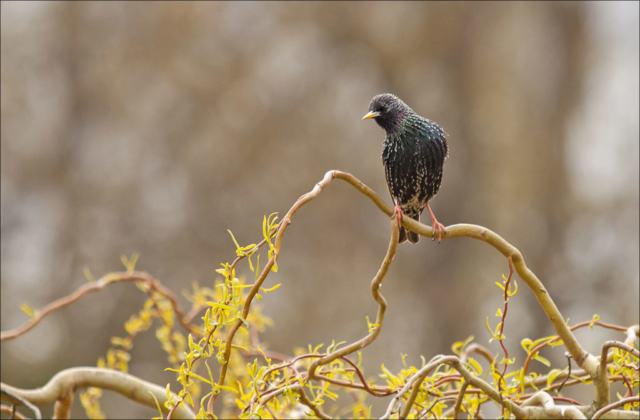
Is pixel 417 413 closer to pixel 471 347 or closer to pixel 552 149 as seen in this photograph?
pixel 471 347

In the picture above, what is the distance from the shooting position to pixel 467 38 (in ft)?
22.5

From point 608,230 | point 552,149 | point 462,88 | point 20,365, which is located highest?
point 462,88

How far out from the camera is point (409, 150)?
2182mm

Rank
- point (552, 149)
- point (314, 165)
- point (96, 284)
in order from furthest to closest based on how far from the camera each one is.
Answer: point (552, 149) < point (314, 165) < point (96, 284)

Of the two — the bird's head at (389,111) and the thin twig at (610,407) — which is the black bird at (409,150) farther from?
the thin twig at (610,407)

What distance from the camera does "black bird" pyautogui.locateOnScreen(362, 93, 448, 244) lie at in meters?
2.18

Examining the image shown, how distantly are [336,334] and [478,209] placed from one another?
2.09 m

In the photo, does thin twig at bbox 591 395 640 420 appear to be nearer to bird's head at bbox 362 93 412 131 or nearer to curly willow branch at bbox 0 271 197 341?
curly willow branch at bbox 0 271 197 341

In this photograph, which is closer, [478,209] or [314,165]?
[314,165]

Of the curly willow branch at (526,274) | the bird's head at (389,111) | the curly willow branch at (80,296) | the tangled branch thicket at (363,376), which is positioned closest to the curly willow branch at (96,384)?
the tangled branch thicket at (363,376)

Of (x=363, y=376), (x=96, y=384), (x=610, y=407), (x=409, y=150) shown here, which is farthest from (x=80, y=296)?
(x=610, y=407)

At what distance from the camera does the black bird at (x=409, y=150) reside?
2182 millimetres

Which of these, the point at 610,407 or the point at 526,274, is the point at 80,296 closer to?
the point at 526,274

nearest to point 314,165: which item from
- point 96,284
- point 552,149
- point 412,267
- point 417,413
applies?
point 412,267
